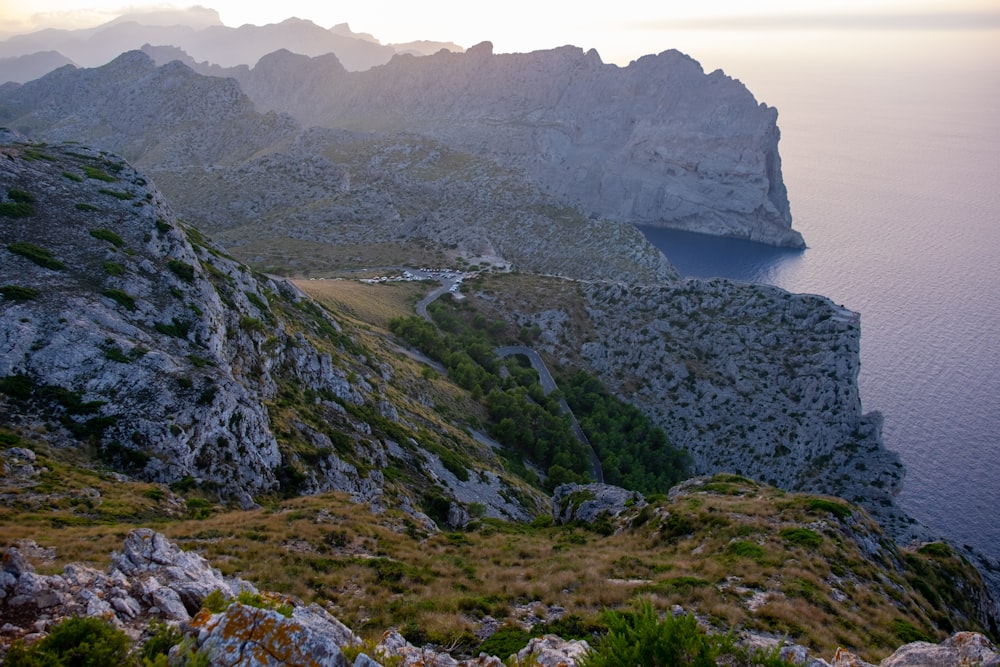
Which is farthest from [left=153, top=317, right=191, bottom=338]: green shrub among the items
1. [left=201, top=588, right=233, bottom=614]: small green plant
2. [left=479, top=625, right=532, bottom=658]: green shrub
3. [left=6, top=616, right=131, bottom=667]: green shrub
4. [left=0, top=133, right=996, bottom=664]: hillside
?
[left=479, top=625, right=532, bottom=658]: green shrub

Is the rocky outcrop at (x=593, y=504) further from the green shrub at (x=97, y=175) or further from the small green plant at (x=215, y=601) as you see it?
the green shrub at (x=97, y=175)

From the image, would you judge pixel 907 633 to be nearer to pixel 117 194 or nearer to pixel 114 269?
pixel 114 269

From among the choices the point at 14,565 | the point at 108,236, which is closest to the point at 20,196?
the point at 108,236

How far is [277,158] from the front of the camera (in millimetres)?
143375

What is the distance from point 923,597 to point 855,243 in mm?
183599

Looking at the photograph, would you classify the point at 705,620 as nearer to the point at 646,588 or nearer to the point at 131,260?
the point at 646,588

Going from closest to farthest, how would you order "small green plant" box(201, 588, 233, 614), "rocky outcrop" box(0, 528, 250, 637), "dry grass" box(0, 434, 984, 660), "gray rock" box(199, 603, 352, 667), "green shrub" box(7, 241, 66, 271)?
"gray rock" box(199, 603, 352, 667), "rocky outcrop" box(0, 528, 250, 637), "small green plant" box(201, 588, 233, 614), "dry grass" box(0, 434, 984, 660), "green shrub" box(7, 241, 66, 271)

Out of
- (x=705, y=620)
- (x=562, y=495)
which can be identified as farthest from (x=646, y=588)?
(x=562, y=495)

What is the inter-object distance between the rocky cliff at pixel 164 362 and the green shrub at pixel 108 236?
95 mm

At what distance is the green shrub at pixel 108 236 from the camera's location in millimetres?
34219

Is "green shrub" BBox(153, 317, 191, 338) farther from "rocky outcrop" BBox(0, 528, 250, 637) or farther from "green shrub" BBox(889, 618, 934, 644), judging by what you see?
"green shrub" BBox(889, 618, 934, 644)

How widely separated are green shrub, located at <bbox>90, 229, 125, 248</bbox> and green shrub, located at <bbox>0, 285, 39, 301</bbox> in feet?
24.4

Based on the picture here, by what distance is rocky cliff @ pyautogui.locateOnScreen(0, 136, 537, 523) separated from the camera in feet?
82.3

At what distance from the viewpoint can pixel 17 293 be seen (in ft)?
88.5
